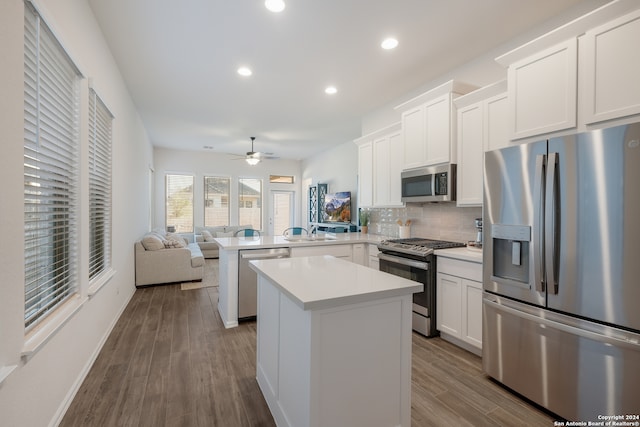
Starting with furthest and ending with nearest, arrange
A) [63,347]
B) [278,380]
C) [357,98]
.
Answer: [357,98]
[63,347]
[278,380]

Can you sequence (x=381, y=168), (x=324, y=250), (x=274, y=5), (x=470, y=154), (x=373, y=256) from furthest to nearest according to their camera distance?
(x=381, y=168), (x=373, y=256), (x=324, y=250), (x=470, y=154), (x=274, y=5)

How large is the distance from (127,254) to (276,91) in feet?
10.2

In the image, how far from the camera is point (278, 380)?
175 centimetres

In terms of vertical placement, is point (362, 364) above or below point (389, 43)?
below

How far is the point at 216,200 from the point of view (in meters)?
8.79

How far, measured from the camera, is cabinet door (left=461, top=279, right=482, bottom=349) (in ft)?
8.25

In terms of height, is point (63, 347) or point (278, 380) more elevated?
point (63, 347)

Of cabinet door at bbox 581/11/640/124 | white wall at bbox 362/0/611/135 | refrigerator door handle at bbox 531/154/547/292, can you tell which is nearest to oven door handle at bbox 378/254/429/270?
refrigerator door handle at bbox 531/154/547/292

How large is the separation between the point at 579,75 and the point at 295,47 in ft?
7.68

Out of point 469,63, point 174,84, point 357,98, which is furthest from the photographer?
point 357,98

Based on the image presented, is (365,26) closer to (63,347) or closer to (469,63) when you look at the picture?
(469,63)

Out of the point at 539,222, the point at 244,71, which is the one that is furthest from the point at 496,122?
the point at 244,71

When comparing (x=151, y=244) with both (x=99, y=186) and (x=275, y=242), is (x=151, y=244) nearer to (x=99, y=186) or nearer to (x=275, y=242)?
(x=99, y=186)

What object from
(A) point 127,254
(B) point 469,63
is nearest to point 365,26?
(B) point 469,63
